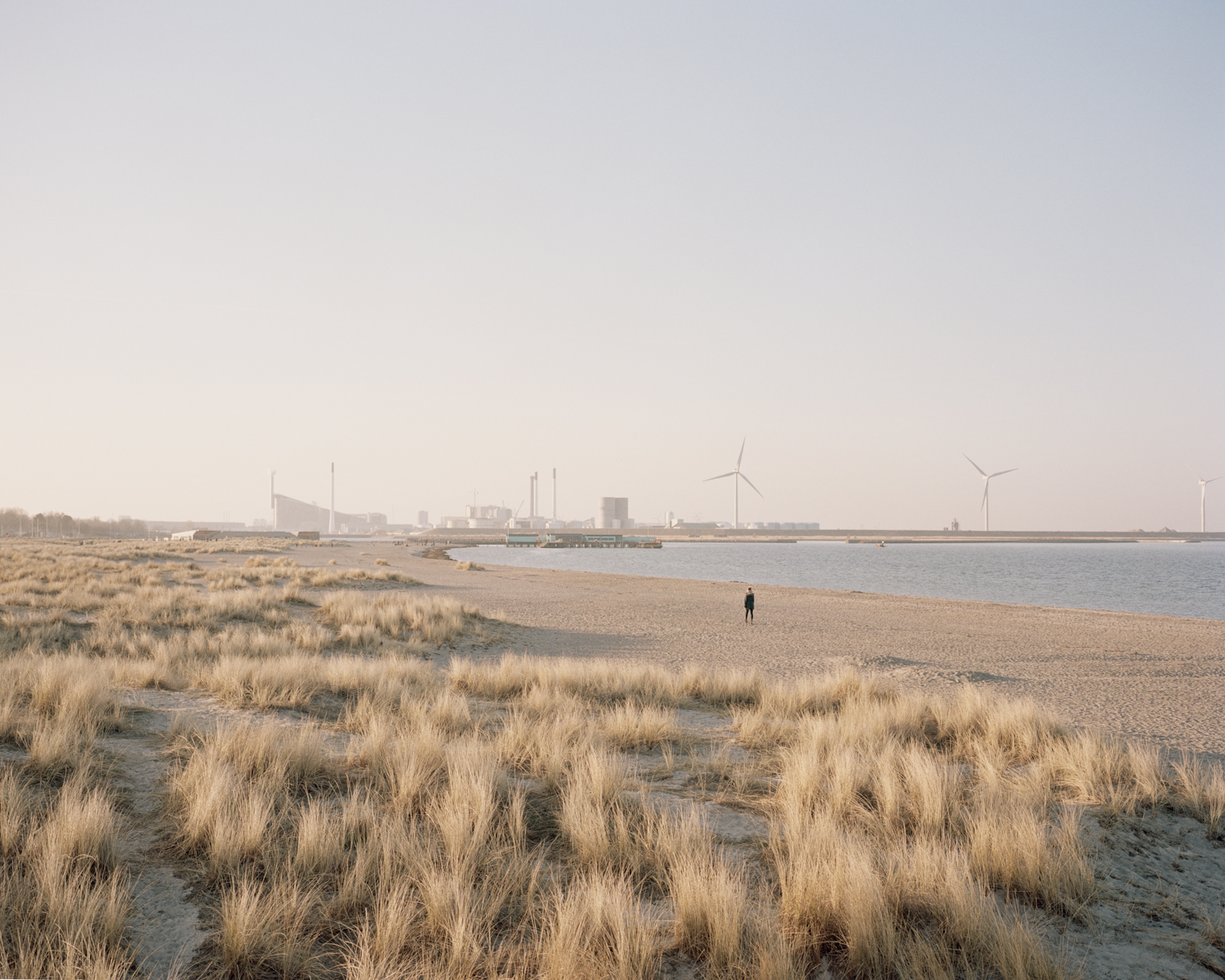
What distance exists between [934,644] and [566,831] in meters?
20.4

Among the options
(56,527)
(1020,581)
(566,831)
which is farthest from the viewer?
(56,527)

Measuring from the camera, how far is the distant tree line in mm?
146625

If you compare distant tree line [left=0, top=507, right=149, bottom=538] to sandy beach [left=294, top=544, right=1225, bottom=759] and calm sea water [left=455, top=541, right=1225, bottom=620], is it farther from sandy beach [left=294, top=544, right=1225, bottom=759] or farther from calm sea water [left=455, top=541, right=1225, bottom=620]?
sandy beach [left=294, top=544, right=1225, bottom=759]

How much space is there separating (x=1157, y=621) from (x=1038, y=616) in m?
4.92

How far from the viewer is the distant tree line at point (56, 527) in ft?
481

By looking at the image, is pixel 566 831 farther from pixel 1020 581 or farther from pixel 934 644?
pixel 1020 581

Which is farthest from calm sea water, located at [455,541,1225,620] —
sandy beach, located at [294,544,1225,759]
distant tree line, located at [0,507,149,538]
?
distant tree line, located at [0,507,149,538]

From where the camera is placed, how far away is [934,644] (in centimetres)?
2281

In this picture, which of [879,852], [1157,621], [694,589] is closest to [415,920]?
[879,852]

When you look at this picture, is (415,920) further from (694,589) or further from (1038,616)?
(694,589)

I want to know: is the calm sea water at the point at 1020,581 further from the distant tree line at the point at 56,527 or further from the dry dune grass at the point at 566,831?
the distant tree line at the point at 56,527

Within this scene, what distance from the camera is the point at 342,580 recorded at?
37000 millimetres

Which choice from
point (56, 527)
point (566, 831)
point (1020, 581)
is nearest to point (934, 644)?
point (566, 831)

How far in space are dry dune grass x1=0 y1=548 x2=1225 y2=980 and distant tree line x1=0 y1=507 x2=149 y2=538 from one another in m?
174
